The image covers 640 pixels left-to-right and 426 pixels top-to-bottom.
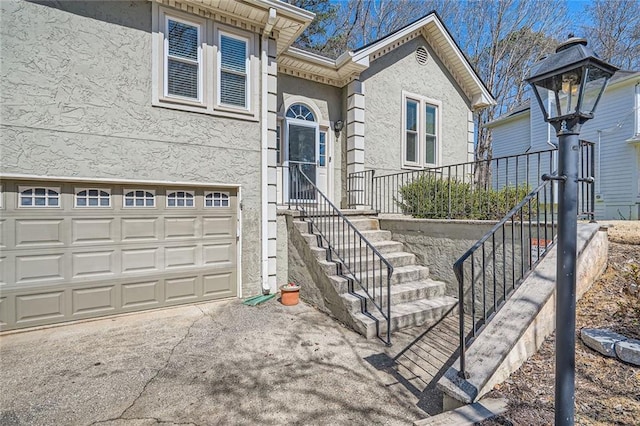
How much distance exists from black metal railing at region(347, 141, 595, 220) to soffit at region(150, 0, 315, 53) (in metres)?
3.40

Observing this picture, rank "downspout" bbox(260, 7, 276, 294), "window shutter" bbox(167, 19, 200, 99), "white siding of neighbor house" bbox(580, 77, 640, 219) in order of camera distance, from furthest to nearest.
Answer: "white siding of neighbor house" bbox(580, 77, 640, 219)
"downspout" bbox(260, 7, 276, 294)
"window shutter" bbox(167, 19, 200, 99)

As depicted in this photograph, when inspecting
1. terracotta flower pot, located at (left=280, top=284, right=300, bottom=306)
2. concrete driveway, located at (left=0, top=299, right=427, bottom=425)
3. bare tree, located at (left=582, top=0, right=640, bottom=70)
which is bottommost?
concrete driveway, located at (left=0, top=299, right=427, bottom=425)

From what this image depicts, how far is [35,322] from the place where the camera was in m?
4.46

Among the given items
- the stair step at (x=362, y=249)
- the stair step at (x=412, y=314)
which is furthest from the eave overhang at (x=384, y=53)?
the stair step at (x=412, y=314)

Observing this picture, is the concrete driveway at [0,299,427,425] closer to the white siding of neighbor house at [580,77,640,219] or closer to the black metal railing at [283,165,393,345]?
the black metal railing at [283,165,393,345]

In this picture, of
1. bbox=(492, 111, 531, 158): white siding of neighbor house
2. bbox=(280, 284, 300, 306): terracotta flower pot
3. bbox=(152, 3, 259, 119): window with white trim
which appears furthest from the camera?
bbox=(492, 111, 531, 158): white siding of neighbor house

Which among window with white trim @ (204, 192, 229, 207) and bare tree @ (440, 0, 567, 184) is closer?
window with white trim @ (204, 192, 229, 207)

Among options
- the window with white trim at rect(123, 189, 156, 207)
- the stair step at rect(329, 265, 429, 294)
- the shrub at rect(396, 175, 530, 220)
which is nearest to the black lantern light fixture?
the stair step at rect(329, 265, 429, 294)

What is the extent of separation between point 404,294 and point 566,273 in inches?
121

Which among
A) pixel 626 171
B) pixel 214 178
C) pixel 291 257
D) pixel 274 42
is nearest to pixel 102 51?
pixel 214 178

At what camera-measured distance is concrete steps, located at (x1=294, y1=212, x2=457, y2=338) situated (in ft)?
14.4

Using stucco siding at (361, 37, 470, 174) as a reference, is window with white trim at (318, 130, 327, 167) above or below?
below

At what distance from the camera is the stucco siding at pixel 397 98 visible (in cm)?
795

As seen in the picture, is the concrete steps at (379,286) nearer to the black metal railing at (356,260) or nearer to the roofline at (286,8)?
the black metal railing at (356,260)
